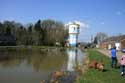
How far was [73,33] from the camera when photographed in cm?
12581

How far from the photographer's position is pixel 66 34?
394ft

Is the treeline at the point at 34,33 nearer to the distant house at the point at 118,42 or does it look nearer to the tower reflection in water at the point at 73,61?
the distant house at the point at 118,42

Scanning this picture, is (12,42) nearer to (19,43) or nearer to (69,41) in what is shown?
(19,43)

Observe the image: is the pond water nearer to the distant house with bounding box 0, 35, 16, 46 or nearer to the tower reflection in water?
the tower reflection in water

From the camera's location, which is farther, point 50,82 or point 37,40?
point 37,40

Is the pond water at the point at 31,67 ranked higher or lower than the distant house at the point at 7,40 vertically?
lower

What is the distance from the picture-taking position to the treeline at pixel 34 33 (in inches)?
4469

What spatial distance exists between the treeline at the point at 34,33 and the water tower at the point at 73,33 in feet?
12.5

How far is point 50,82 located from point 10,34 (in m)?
108

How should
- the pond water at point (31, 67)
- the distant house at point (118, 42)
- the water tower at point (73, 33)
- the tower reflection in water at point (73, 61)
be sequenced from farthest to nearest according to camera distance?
1. the water tower at point (73, 33)
2. the distant house at point (118, 42)
3. the tower reflection in water at point (73, 61)
4. the pond water at point (31, 67)

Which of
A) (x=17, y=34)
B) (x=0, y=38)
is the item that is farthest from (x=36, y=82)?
(x=17, y=34)

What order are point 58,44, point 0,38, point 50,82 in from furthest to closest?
point 58,44, point 0,38, point 50,82

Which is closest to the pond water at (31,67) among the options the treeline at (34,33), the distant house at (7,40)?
the distant house at (7,40)

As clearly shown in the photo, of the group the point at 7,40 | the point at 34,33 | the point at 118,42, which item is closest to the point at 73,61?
the point at 118,42
